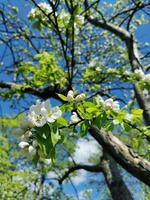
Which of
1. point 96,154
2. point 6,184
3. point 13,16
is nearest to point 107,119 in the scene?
point 13,16

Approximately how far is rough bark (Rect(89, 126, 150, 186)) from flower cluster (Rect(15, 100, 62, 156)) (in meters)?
2.29

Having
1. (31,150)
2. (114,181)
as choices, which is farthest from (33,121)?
(114,181)

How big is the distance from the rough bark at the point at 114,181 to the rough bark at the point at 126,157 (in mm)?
2064

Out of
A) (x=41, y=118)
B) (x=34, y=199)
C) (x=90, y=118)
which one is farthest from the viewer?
(x=34, y=199)

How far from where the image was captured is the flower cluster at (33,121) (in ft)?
6.84

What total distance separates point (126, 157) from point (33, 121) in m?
2.46

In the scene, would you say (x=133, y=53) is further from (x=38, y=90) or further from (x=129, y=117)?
(x=129, y=117)

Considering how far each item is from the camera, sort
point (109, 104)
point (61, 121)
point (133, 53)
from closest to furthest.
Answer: point (61, 121) → point (109, 104) → point (133, 53)

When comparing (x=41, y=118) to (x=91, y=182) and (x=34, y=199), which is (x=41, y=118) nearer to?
(x=34, y=199)

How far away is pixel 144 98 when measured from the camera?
5.97m

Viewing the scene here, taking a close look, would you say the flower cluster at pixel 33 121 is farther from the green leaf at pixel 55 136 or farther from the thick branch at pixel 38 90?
the thick branch at pixel 38 90

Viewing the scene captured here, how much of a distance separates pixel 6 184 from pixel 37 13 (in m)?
7.43

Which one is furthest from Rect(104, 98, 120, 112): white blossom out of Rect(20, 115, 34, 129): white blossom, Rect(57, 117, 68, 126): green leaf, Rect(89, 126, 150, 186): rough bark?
Rect(89, 126, 150, 186): rough bark

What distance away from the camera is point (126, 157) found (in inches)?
173
